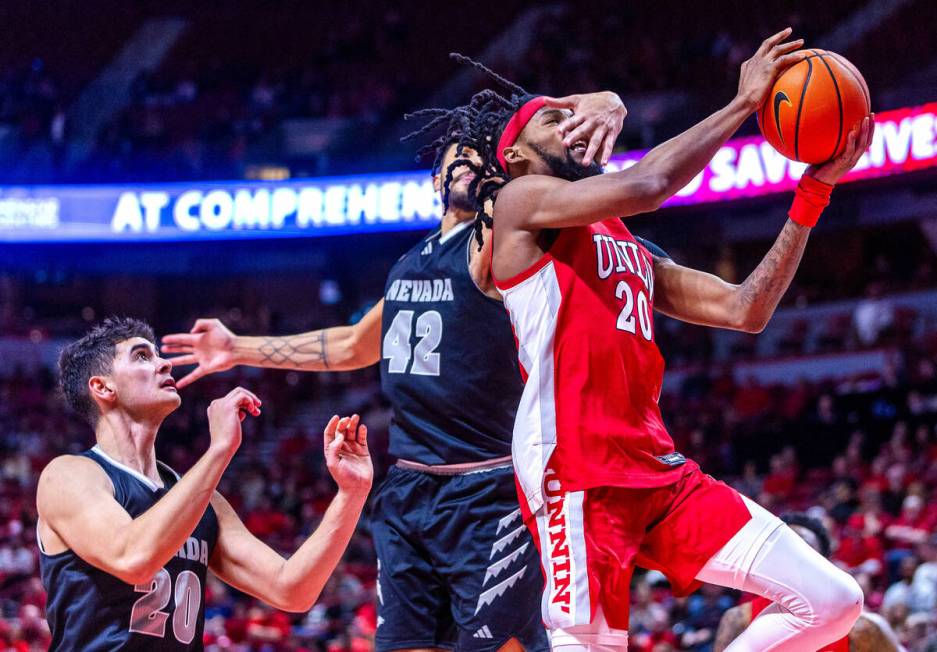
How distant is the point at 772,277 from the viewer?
3.52 m

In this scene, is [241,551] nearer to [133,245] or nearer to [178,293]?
[133,245]

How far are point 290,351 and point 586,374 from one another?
181cm

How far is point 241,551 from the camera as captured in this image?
367 centimetres

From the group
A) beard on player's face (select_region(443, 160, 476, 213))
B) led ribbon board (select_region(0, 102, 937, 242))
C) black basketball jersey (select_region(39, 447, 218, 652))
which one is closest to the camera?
black basketball jersey (select_region(39, 447, 218, 652))

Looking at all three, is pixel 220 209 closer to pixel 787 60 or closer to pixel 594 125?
pixel 594 125

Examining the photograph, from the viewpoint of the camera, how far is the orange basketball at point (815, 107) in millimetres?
3262

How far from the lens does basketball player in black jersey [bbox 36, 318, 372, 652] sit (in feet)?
10.3

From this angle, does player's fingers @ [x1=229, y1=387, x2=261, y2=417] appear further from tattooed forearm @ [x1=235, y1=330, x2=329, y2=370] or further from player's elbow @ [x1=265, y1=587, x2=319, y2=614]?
tattooed forearm @ [x1=235, y1=330, x2=329, y2=370]

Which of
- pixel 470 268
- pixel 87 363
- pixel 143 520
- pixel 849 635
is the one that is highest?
pixel 470 268

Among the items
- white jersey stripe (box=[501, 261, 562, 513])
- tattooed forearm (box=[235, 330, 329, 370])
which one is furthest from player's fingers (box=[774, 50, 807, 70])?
tattooed forearm (box=[235, 330, 329, 370])

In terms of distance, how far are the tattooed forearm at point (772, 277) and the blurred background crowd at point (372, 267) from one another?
17.7 ft

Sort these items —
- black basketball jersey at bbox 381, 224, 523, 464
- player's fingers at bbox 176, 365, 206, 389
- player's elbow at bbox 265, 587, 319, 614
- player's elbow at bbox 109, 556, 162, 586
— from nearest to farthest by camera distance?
1. player's elbow at bbox 109, 556, 162, 586
2. player's elbow at bbox 265, 587, 319, 614
3. player's fingers at bbox 176, 365, 206, 389
4. black basketball jersey at bbox 381, 224, 523, 464

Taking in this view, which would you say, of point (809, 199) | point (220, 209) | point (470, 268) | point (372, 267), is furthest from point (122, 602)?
point (372, 267)

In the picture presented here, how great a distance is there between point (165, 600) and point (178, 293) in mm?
19649
